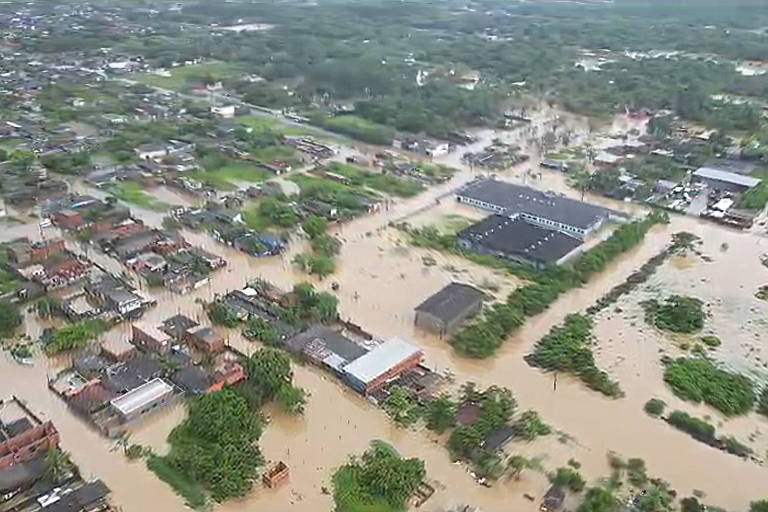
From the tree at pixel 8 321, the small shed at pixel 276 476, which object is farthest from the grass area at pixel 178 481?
the tree at pixel 8 321

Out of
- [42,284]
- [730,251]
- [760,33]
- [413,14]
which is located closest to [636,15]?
[760,33]

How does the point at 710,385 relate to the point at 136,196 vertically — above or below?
above

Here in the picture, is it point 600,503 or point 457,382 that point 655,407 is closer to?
point 600,503

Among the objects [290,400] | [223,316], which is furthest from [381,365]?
[223,316]

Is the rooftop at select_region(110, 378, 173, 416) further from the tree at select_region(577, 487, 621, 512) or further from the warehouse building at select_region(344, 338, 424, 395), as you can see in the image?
the tree at select_region(577, 487, 621, 512)

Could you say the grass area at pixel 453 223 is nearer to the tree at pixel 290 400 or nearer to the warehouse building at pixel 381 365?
the warehouse building at pixel 381 365

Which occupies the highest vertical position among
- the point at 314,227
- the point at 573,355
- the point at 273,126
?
the point at 573,355
